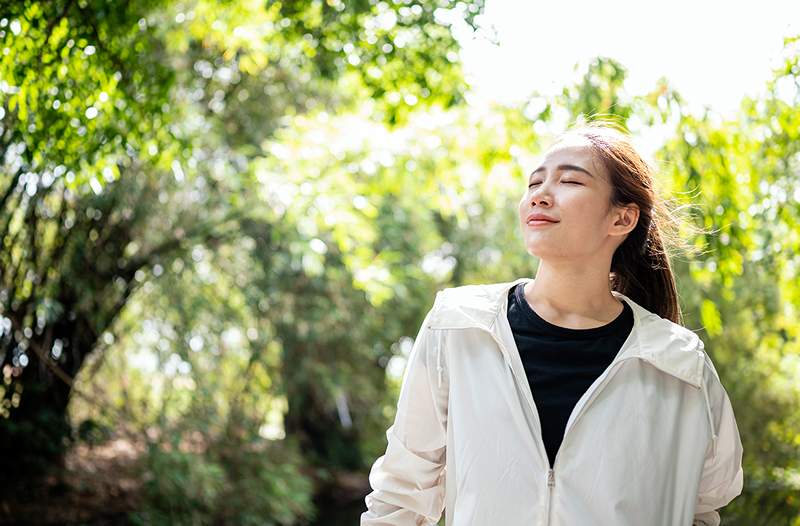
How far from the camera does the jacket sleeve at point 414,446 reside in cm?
144

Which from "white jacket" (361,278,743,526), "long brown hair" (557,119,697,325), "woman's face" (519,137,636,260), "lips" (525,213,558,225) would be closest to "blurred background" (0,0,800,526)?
"long brown hair" (557,119,697,325)

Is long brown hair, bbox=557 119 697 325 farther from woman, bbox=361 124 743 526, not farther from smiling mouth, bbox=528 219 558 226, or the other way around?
smiling mouth, bbox=528 219 558 226

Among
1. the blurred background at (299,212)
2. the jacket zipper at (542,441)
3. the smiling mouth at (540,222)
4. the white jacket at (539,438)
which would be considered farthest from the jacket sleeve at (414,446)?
the blurred background at (299,212)

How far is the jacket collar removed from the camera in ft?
4.55

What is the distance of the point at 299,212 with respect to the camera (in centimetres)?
514

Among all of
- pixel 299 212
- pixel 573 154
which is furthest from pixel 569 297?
pixel 299 212

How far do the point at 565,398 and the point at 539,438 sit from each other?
0.28ft

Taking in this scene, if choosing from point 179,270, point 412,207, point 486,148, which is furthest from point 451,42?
point 412,207

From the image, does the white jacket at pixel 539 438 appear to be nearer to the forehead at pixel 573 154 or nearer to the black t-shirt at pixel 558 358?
the black t-shirt at pixel 558 358

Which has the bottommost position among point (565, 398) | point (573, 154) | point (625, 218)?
point (565, 398)

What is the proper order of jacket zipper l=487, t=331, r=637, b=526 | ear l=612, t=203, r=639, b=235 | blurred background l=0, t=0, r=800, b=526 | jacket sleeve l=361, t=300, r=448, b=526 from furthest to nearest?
blurred background l=0, t=0, r=800, b=526, ear l=612, t=203, r=639, b=235, jacket sleeve l=361, t=300, r=448, b=526, jacket zipper l=487, t=331, r=637, b=526

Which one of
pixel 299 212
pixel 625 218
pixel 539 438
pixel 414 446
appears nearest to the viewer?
pixel 539 438

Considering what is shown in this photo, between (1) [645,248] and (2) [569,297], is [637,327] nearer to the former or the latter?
(2) [569,297]

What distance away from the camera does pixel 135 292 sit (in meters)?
5.91
